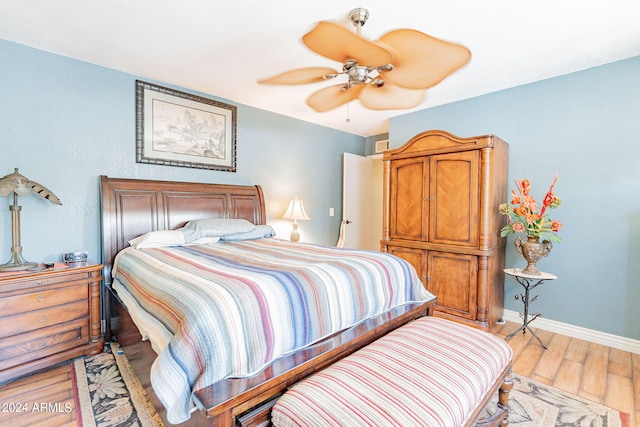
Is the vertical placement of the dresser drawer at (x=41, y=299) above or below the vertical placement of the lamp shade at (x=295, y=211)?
below

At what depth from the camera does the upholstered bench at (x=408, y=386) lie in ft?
3.18

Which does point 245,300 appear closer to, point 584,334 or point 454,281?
point 454,281

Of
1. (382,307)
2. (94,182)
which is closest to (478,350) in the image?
(382,307)

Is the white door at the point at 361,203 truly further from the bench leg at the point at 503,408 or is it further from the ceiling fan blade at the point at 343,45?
the bench leg at the point at 503,408

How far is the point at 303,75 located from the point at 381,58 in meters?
0.69

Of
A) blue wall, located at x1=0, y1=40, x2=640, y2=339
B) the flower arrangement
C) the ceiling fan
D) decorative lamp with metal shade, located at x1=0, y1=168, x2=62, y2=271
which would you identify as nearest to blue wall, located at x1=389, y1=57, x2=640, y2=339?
blue wall, located at x1=0, y1=40, x2=640, y2=339

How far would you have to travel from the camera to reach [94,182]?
2.60 m

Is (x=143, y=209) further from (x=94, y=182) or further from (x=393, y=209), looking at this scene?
(x=393, y=209)

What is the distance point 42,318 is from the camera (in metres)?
2.05

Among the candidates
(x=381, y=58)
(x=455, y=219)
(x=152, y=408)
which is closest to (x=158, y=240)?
(x=152, y=408)

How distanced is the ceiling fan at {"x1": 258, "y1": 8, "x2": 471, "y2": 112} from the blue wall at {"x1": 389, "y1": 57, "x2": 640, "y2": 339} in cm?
163

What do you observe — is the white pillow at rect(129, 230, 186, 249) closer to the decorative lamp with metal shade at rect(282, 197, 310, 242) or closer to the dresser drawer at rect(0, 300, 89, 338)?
the dresser drawer at rect(0, 300, 89, 338)

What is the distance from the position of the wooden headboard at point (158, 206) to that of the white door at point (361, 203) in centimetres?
158

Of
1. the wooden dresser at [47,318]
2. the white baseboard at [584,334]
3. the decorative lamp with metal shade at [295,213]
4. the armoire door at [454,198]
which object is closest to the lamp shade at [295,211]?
the decorative lamp with metal shade at [295,213]
